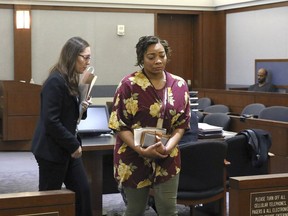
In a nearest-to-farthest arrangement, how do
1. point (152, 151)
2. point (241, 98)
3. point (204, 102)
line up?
point (152, 151) < point (241, 98) < point (204, 102)

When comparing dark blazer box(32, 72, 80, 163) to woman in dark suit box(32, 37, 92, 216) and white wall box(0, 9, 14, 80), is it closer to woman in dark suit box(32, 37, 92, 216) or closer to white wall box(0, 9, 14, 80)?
woman in dark suit box(32, 37, 92, 216)

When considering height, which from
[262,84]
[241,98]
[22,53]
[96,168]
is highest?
[22,53]

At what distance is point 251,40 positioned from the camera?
10461 mm

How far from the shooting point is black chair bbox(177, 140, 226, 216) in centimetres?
376

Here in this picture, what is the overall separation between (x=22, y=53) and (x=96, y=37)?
1.43m

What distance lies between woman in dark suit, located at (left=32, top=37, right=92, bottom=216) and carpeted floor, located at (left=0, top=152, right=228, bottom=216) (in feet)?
5.31

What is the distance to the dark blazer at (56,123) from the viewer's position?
322 cm

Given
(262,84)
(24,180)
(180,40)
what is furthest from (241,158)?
(180,40)

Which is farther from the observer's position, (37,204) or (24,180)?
(24,180)

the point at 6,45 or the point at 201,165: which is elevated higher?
the point at 6,45

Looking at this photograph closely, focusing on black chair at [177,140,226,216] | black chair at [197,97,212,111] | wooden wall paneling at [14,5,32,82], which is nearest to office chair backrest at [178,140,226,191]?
black chair at [177,140,226,216]

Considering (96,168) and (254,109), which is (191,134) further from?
(254,109)

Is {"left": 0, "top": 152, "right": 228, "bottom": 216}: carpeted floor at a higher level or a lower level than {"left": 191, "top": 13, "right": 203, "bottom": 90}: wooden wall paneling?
lower

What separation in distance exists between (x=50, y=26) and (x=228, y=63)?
3680 mm
